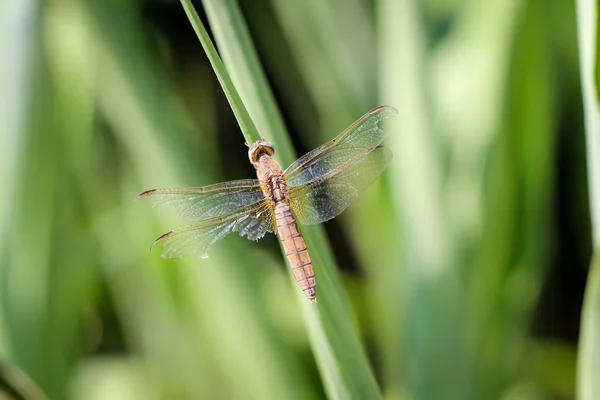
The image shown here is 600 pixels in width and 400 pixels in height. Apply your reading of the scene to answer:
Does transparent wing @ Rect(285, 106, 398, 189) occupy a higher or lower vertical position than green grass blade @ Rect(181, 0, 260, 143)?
lower

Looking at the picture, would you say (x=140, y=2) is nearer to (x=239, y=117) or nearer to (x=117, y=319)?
(x=117, y=319)

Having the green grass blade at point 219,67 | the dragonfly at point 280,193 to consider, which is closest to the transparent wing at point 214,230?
the dragonfly at point 280,193

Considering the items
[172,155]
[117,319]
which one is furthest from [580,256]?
[117,319]

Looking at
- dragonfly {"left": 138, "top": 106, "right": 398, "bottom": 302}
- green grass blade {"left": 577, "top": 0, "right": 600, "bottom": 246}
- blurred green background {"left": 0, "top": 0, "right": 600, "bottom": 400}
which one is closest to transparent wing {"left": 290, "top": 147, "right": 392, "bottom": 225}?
dragonfly {"left": 138, "top": 106, "right": 398, "bottom": 302}

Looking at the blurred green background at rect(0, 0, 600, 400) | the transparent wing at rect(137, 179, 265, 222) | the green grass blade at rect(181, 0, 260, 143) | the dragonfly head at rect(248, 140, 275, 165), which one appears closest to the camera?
the green grass blade at rect(181, 0, 260, 143)

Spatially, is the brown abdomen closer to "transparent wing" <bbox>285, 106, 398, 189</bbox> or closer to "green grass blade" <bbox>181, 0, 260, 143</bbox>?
"transparent wing" <bbox>285, 106, 398, 189</bbox>

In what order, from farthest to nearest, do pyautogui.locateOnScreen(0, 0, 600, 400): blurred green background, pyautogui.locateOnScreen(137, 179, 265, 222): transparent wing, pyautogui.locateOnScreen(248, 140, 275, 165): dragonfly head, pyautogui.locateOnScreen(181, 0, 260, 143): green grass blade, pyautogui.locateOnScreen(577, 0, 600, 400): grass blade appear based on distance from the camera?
pyautogui.locateOnScreen(0, 0, 600, 400): blurred green background → pyautogui.locateOnScreen(137, 179, 265, 222): transparent wing → pyautogui.locateOnScreen(248, 140, 275, 165): dragonfly head → pyautogui.locateOnScreen(577, 0, 600, 400): grass blade → pyautogui.locateOnScreen(181, 0, 260, 143): green grass blade

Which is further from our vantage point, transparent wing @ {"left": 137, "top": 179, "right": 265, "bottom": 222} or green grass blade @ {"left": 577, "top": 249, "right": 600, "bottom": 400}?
transparent wing @ {"left": 137, "top": 179, "right": 265, "bottom": 222}
